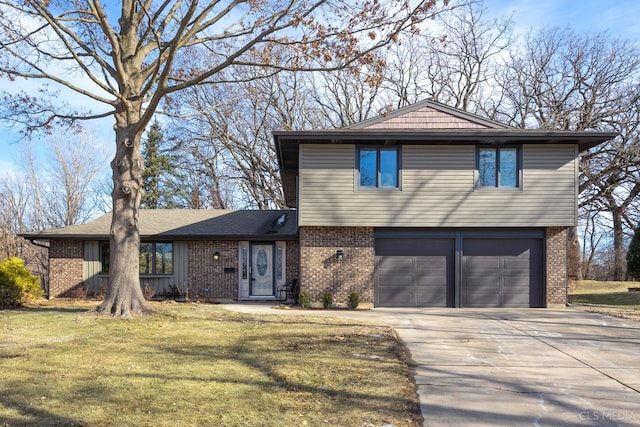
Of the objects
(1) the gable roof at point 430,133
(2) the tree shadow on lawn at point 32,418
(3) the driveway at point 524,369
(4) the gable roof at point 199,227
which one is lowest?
(3) the driveway at point 524,369

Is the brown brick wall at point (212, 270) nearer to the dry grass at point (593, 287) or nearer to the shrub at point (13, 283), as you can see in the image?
the shrub at point (13, 283)

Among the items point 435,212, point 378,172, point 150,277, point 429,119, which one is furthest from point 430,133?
point 150,277

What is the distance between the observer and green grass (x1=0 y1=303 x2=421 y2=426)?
472 centimetres

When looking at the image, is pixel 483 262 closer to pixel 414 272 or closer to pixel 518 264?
pixel 518 264

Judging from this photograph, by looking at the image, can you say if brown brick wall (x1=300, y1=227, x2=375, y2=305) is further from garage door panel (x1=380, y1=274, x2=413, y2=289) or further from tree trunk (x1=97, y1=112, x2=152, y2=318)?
tree trunk (x1=97, y1=112, x2=152, y2=318)

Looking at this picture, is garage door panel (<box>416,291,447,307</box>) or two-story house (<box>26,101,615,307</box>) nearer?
two-story house (<box>26,101,615,307</box>)

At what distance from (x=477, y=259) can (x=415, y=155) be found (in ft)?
12.3

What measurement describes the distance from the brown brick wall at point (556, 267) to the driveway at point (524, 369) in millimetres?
2469

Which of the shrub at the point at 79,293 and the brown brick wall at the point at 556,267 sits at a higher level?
the brown brick wall at the point at 556,267

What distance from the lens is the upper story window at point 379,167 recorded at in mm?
15188

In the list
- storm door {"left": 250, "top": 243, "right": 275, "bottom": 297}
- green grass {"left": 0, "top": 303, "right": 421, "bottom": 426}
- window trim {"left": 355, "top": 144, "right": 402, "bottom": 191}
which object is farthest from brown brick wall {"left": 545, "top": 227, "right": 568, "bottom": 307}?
storm door {"left": 250, "top": 243, "right": 275, "bottom": 297}

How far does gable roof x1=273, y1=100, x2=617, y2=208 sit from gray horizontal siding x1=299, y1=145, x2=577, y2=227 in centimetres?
47

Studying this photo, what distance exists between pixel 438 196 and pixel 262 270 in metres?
7.07

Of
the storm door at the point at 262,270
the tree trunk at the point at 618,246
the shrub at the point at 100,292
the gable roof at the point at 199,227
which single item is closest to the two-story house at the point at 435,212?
the gable roof at the point at 199,227
